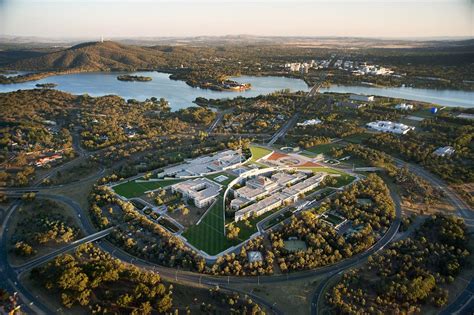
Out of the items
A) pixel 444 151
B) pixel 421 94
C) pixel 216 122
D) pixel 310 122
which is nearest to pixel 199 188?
pixel 216 122

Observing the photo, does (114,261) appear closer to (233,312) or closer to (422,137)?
(233,312)

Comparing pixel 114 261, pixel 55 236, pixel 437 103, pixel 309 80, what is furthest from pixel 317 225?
pixel 309 80

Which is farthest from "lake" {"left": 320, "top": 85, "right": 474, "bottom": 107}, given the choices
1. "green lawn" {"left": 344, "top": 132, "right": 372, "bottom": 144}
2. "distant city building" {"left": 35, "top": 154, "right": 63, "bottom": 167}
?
"distant city building" {"left": 35, "top": 154, "right": 63, "bottom": 167}

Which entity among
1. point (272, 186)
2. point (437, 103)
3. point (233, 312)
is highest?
point (437, 103)

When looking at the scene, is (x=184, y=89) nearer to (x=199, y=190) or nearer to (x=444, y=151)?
(x=199, y=190)

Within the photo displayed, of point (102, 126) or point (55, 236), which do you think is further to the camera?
point (102, 126)

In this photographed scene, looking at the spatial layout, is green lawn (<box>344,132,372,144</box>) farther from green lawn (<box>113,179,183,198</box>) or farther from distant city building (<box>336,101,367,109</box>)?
green lawn (<box>113,179,183,198</box>)
